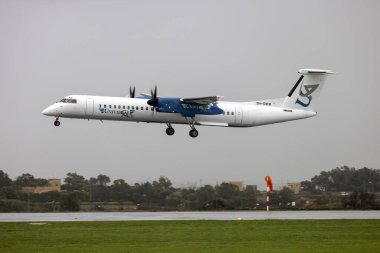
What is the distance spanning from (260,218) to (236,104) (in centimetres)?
2208

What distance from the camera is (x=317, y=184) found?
70562 millimetres

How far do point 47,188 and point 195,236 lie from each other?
111 ft

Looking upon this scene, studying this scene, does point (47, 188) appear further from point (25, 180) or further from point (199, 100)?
point (199, 100)

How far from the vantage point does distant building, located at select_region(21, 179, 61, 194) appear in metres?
62.9

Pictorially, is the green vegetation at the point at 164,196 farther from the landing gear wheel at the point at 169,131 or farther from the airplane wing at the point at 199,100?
the airplane wing at the point at 199,100

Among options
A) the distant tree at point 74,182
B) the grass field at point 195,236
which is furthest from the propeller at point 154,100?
the grass field at point 195,236

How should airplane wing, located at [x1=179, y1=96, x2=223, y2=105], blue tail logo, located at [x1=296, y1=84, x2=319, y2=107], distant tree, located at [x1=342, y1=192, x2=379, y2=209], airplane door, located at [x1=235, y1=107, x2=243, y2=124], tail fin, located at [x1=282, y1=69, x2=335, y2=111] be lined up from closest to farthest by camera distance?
1. distant tree, located at [x1=342, y1=192, x2=379, y2=209]
2. airplane wing, located at [x1=179, y1=96, x2=223, y2=105]
3. airplane door, located at [x1=235, y1=107, x2=243, y2=124]
4. tail fin, located at [x1=282, y1=69, x2=335, y2=111]
5. blue tail logo, located at [x1=296, y1=84, x2=319, y2=107]

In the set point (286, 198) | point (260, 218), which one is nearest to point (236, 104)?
point (286, 198)

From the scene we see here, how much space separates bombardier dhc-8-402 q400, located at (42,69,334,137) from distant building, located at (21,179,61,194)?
7.11 meters

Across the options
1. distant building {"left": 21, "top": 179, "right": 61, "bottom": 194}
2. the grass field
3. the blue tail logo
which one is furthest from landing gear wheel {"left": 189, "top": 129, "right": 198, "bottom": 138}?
the grass field

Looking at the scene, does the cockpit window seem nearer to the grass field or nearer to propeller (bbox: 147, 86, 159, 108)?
propeller (bbox: 147, 86, 159, 108)

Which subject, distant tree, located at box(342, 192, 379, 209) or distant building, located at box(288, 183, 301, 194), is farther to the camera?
distant building, located at box(288, 183, 301, 194)

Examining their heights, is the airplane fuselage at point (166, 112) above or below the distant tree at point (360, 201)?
above

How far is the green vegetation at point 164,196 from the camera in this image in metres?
56.3
